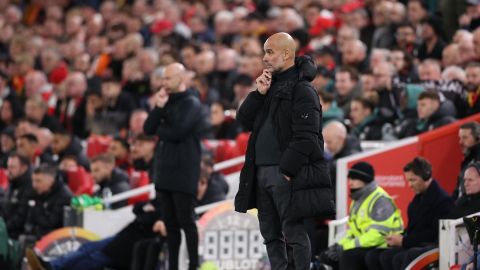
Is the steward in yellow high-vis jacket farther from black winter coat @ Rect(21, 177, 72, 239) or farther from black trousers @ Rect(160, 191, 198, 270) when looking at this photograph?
black winter coat @ Rect(21, 177, 72, 239)

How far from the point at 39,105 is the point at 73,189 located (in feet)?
10.9

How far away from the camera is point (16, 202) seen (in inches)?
577

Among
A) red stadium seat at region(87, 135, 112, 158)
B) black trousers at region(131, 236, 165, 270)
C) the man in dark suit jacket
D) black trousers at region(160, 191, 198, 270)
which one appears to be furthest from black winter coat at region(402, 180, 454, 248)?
red stadium seat at region(87, 135, 112, 158)

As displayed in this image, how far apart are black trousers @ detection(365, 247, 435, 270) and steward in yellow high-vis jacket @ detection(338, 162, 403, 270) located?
11cm

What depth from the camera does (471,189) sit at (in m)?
11.0

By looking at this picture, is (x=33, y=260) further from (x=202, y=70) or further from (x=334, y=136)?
(x=202, y=70)

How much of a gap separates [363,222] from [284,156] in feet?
8.97

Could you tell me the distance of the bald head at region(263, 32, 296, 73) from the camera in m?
9.18

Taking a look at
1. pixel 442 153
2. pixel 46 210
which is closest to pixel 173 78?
pixel 442 153

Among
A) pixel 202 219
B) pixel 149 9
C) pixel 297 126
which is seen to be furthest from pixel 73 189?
pixel 149 9

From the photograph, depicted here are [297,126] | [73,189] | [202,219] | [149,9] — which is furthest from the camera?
[149,9]

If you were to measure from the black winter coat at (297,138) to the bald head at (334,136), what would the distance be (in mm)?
3919

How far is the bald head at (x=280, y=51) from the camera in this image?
30.1 feet

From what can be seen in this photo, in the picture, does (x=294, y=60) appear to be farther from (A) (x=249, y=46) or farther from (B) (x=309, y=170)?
(A) (x=249, y=46)
